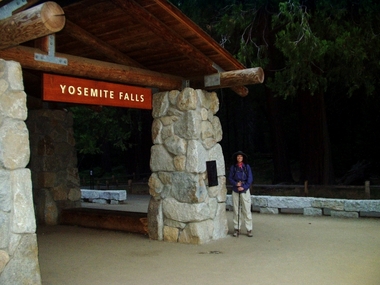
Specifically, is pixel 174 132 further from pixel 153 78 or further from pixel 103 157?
pixel 103 157

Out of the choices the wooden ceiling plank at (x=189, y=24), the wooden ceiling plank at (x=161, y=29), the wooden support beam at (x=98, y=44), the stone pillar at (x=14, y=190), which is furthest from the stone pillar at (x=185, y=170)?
the stone pillar at (x=14, y=190)

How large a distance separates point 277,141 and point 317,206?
625cm

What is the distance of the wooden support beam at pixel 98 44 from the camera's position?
690cm

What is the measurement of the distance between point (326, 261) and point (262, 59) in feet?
26.7

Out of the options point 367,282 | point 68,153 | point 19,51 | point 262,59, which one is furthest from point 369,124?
point 19,51

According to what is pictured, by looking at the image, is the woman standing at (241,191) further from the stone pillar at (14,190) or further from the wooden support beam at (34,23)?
the wooden support beam at (34,23)

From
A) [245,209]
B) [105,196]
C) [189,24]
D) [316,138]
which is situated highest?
[189,24]

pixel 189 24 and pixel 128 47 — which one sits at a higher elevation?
pixel 189 24

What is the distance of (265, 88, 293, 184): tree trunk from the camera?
17250 mm

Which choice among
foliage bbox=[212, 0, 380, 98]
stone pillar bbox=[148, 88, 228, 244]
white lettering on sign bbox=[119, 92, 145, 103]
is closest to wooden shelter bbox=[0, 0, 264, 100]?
white lettering on sign bbox=[119, 92, 145, 103]

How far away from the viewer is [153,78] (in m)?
7.92

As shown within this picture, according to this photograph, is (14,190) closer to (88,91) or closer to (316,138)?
(88,91)

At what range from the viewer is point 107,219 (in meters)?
9.59

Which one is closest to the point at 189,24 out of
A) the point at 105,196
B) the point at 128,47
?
the point at 128,47
